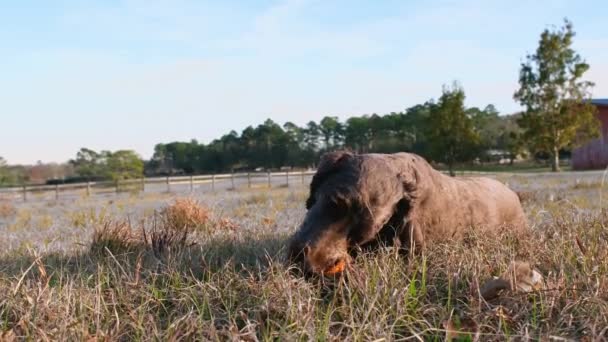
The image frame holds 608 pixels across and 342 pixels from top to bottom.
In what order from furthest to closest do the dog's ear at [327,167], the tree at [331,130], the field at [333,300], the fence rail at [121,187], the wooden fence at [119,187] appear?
1. the tree at [331,130]
2. the wooden fence at [119,187]
3. the fence rail at [121,187]
4. the dog's ear at [327,167]
5. the field at [333,300]

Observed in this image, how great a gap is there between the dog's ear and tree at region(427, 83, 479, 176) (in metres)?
36.3

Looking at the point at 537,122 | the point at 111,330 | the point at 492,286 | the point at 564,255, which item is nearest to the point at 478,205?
the point at 564,255

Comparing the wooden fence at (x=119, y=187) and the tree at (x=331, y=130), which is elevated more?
the tree at (x=331, y=130)

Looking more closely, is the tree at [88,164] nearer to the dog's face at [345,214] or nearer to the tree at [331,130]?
the tree at [331,130]

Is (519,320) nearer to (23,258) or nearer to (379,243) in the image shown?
(379,243)

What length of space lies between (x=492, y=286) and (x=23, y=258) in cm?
433

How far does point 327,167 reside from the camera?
446 cm

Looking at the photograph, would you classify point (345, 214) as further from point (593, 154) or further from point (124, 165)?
point (593, 154)

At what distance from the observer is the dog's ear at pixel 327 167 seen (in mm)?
4426

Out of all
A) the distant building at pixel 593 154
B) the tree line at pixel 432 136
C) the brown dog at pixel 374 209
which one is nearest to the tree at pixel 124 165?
the tree line at pixel 432 136

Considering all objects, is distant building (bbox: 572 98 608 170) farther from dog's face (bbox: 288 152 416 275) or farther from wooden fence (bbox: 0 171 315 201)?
dog's face (bbox: 288 152 416 275)

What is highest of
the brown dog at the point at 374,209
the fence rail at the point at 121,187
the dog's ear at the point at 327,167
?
the dog's ear at the point at 327,167

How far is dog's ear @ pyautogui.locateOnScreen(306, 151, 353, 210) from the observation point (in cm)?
443

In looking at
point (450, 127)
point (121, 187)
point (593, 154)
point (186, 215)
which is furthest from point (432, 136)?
point (186, 215)
